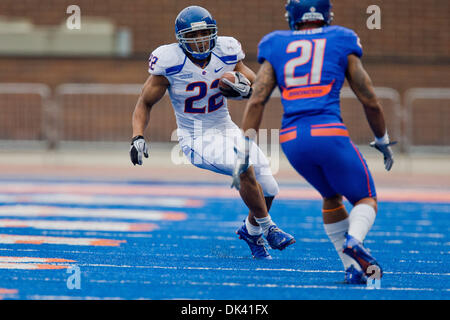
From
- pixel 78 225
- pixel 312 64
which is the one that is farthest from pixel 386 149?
pixel 78 225

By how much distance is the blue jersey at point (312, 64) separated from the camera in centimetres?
507

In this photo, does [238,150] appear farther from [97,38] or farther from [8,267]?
[97,38]

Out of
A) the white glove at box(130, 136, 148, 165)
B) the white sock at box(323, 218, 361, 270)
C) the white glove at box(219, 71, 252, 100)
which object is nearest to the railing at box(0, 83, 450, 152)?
the white glove at box(219, 71, 252, 100)

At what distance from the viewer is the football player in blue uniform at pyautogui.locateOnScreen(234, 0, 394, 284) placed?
5023 millimetres

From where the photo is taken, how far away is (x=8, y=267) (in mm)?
5824

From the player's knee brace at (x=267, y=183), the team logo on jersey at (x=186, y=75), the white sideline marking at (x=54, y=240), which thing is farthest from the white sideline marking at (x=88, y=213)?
the team logo on jersey at (x=186, y=75)

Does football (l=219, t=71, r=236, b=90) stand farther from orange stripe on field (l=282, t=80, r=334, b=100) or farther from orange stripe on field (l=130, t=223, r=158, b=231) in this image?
orange stripe on field (l=130, t=223, r=158, b=231)

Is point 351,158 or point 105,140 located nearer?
point 351,158

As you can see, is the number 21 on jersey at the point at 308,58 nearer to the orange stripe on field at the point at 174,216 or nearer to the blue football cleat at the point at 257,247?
the blue football cleat at the point at 257,247

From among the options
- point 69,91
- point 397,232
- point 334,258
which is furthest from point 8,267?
point 69,91

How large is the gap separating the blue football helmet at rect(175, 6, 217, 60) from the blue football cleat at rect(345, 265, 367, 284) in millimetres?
2134

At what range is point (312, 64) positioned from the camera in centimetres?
507

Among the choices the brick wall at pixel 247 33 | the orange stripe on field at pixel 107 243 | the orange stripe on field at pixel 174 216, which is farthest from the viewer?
the brick wall at pixel 247 33
